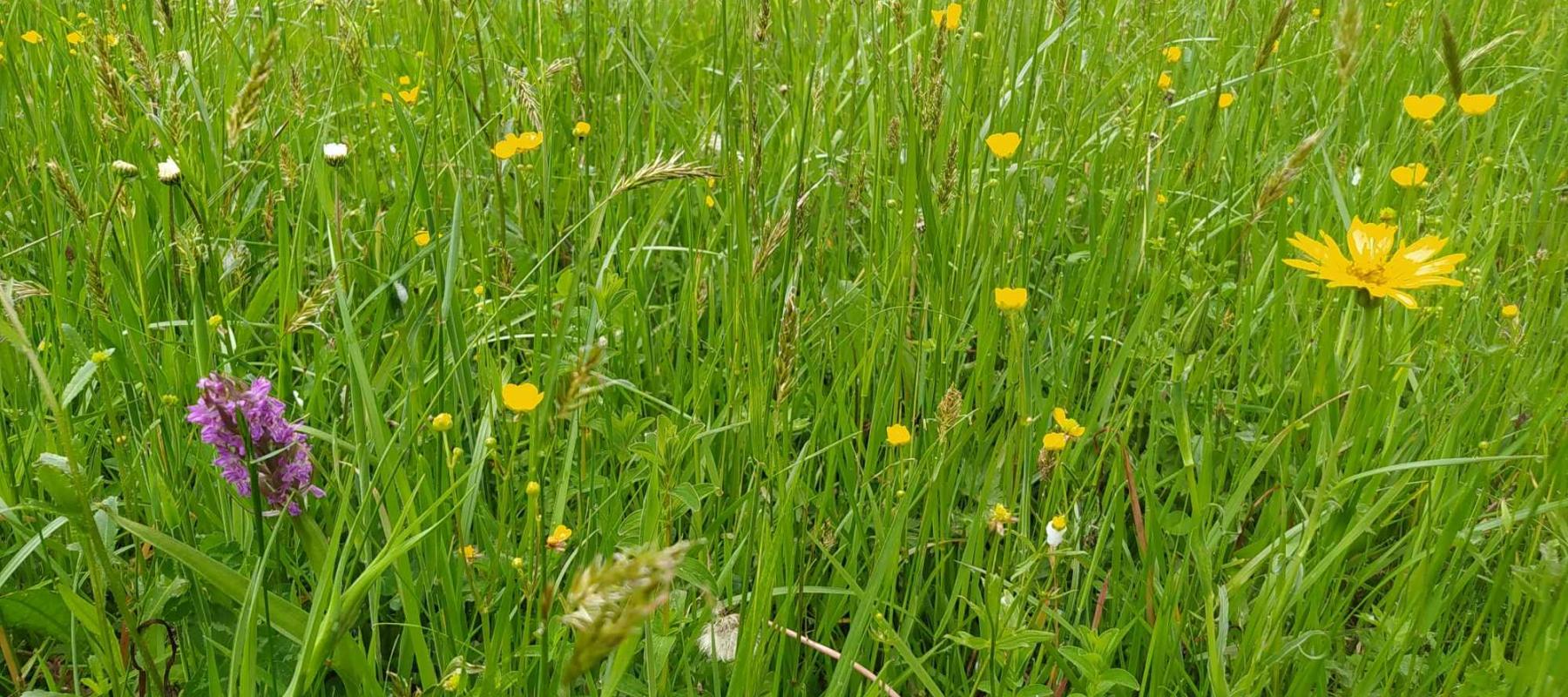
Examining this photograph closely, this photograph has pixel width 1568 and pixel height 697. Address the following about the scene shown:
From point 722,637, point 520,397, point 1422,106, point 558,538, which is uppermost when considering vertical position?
point 1422,106

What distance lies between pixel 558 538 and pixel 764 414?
0.95 ft

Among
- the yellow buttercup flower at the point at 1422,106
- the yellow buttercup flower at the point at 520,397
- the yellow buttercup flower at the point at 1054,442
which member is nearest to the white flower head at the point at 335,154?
the yellow buttercup flower at the point at 520,397

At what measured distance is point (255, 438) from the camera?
0.96 metres

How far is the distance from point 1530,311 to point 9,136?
2533 millimetres

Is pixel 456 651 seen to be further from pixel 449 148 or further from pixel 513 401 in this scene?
pixel 449 148

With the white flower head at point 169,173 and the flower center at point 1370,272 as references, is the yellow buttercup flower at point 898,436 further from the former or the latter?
the white flower head at point 169,173

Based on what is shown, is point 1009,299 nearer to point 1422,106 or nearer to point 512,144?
point 512,144

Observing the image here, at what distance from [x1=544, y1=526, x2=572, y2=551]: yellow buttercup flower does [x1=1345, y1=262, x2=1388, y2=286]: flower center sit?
0.82m

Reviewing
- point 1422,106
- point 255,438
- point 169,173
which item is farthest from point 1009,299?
point 1422,106

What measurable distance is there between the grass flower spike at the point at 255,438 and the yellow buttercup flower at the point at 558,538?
8.9 inches

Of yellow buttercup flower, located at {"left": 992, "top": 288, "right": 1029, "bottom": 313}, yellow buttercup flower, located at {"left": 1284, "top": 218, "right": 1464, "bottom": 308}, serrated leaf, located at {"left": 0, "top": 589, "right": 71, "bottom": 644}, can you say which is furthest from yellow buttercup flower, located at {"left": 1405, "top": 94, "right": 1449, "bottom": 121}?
serrated leaf, located at {"left": 0, "top": 589, "right": 71, "bottom": 644}

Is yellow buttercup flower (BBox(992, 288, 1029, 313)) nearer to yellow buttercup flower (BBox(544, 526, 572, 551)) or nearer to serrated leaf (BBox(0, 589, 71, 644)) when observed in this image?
yellow buttercup flower (BBox(544, 526, 572, 551))

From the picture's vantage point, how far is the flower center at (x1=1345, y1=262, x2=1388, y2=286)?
1.09 meters

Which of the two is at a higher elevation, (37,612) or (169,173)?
(169,173)
